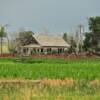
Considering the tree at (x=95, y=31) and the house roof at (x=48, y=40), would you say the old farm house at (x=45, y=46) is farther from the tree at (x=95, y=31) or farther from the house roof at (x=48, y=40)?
the tree at (x=95, y=31)

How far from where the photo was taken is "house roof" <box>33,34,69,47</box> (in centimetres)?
9364

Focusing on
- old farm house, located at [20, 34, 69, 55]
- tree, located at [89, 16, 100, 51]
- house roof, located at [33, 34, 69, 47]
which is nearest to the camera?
old farm house, located at [20, 34, 69, 55]

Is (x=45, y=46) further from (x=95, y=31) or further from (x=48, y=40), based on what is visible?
(x=95, y=31)

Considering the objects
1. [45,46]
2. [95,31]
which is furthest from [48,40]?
[95,31]

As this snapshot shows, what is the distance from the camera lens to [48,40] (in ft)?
317

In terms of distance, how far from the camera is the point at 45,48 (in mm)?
94250

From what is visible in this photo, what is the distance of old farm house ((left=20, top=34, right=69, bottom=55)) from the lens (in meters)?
92.2

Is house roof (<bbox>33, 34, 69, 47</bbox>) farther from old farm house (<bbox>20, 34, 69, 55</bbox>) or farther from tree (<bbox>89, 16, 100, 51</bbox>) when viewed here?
tree (<bbox>89, 16, 100, 51</bbox>)

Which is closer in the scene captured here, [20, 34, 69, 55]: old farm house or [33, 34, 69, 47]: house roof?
[20, 34, 69, 55]: old farm house

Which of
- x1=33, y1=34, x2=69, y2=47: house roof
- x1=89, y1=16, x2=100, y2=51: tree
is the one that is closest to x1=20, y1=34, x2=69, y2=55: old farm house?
x1=33, y1=34, x2=69, y2=47: house roof

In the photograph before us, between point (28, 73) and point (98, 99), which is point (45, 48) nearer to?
point (28, 73)

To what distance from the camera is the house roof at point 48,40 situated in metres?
93.6

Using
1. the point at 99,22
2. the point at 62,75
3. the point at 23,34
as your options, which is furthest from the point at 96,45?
the point at 62,75

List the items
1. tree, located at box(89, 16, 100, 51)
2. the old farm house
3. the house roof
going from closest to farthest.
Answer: the old farm house
the house roof
tree, located at box(89, 16, 100, 51)
